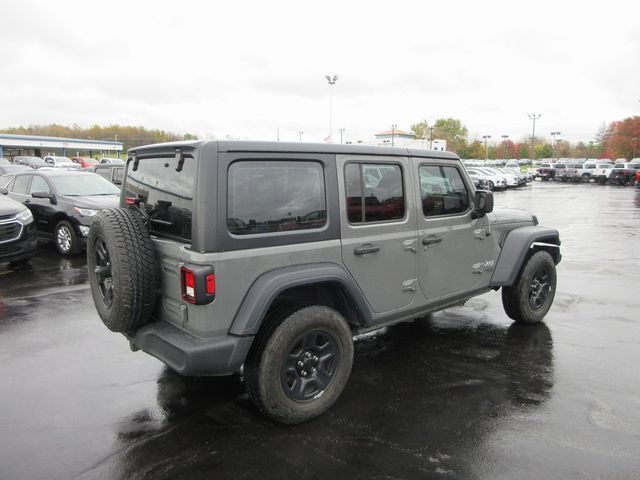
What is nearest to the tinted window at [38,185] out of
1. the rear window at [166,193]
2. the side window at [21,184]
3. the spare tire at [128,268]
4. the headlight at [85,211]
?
the side window at [21,184]

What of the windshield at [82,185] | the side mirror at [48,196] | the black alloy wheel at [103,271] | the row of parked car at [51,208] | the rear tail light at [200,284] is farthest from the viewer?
the windshield at [82,185]

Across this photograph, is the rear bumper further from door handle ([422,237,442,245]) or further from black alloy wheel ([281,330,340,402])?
door handle ([422,237,442,245])

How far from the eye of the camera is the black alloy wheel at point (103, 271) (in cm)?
350

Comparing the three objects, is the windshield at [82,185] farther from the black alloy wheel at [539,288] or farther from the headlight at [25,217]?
the black alloy wheel at [539,288]

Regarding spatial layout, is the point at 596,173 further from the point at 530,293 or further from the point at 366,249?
the point at 366,249

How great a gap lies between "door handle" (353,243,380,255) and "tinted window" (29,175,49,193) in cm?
855

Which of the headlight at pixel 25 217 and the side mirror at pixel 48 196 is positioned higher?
the side mirror at pixel 48 196

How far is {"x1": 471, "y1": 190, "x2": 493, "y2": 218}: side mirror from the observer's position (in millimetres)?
4484

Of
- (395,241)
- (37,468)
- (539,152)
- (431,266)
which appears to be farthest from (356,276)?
(539,152)

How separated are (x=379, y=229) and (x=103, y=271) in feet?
6.96

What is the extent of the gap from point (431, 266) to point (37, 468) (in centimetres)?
323

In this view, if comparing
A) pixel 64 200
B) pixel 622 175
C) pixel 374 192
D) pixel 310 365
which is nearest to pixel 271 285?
pixel 310 365

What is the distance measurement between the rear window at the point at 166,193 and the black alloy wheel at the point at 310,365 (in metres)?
1.09

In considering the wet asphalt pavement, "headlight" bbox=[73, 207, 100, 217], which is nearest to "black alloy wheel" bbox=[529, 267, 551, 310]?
the wet asphalt pavement
